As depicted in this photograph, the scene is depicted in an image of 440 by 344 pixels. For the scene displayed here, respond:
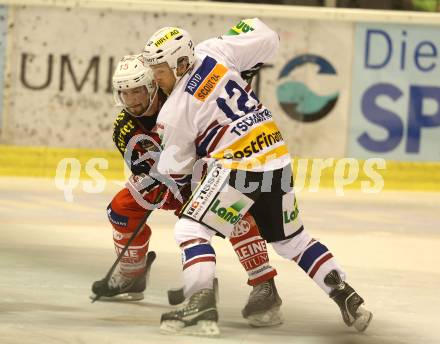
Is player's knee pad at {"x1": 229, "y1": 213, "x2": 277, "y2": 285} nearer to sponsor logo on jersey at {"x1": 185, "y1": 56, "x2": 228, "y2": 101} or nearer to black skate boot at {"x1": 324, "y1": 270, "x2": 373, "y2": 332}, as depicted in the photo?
black skate boot at {"x1": 324, "y1": 270, "x2": 373, "y2": 332}

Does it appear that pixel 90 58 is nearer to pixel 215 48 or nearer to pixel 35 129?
pixel 35 129

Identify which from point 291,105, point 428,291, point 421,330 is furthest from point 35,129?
point 421,330

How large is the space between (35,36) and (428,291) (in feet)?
17.2

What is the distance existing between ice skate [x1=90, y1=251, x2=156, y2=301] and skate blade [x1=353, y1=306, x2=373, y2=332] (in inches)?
49.4

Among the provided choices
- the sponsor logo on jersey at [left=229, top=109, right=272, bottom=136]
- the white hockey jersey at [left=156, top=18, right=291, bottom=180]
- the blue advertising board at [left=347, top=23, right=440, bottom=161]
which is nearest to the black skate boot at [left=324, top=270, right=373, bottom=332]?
the white hockey jersey at [left=156, top=18, right=291, bottom=180]

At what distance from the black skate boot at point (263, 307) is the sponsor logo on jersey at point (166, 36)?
1.33m

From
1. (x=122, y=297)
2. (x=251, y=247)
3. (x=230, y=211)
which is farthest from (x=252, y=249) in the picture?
(x=122, y=297)

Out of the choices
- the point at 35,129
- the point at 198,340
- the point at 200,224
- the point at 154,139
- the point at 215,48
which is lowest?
the point at 198,340

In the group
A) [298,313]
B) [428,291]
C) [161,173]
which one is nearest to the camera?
[161,173]

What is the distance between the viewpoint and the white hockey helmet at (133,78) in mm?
6184

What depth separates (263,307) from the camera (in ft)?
20.5

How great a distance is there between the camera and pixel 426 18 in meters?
11.3

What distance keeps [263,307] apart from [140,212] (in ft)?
2.71

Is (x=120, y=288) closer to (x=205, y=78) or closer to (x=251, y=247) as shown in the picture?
(x=251, y=247)
